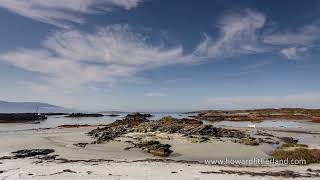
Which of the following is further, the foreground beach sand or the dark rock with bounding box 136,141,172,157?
the dark rock with bounding box 136,141,172,157

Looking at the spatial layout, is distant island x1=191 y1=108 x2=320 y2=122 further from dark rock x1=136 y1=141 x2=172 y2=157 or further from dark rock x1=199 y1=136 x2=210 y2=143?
dark rock x1=136 y1=141 x2=172 y2=157

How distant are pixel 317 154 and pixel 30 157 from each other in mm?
22736

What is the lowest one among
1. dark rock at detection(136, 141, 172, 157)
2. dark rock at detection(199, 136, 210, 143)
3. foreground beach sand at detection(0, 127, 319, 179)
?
foreground beach sand at detection(0, 127, 319, 179)

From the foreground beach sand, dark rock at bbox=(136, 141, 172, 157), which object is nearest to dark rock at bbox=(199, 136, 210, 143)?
the foreground beach sand

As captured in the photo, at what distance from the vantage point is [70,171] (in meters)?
20.8

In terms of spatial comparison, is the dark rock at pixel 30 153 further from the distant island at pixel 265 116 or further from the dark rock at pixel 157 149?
the distant island at pixel 265 116

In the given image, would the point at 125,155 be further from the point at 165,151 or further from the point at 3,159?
the point at 3,159

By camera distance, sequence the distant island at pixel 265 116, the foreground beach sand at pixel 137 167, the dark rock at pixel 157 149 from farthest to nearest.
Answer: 1. the distant island at pixel 265 116
2. the dark rock at pixel 157 149
3. the foreground beach sand at pixel 137 167

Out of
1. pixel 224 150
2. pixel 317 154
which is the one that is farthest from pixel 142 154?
pixel 317 154

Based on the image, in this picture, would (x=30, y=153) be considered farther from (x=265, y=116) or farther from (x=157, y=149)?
(x=265, y=116)

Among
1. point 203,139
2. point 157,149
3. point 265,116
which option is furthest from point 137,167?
point 265,116

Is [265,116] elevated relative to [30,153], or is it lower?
elevated

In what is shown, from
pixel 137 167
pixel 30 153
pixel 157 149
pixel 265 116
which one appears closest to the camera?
pixel 137 167

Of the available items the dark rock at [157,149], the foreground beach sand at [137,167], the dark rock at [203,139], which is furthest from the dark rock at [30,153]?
the dark rock at [203,139]
